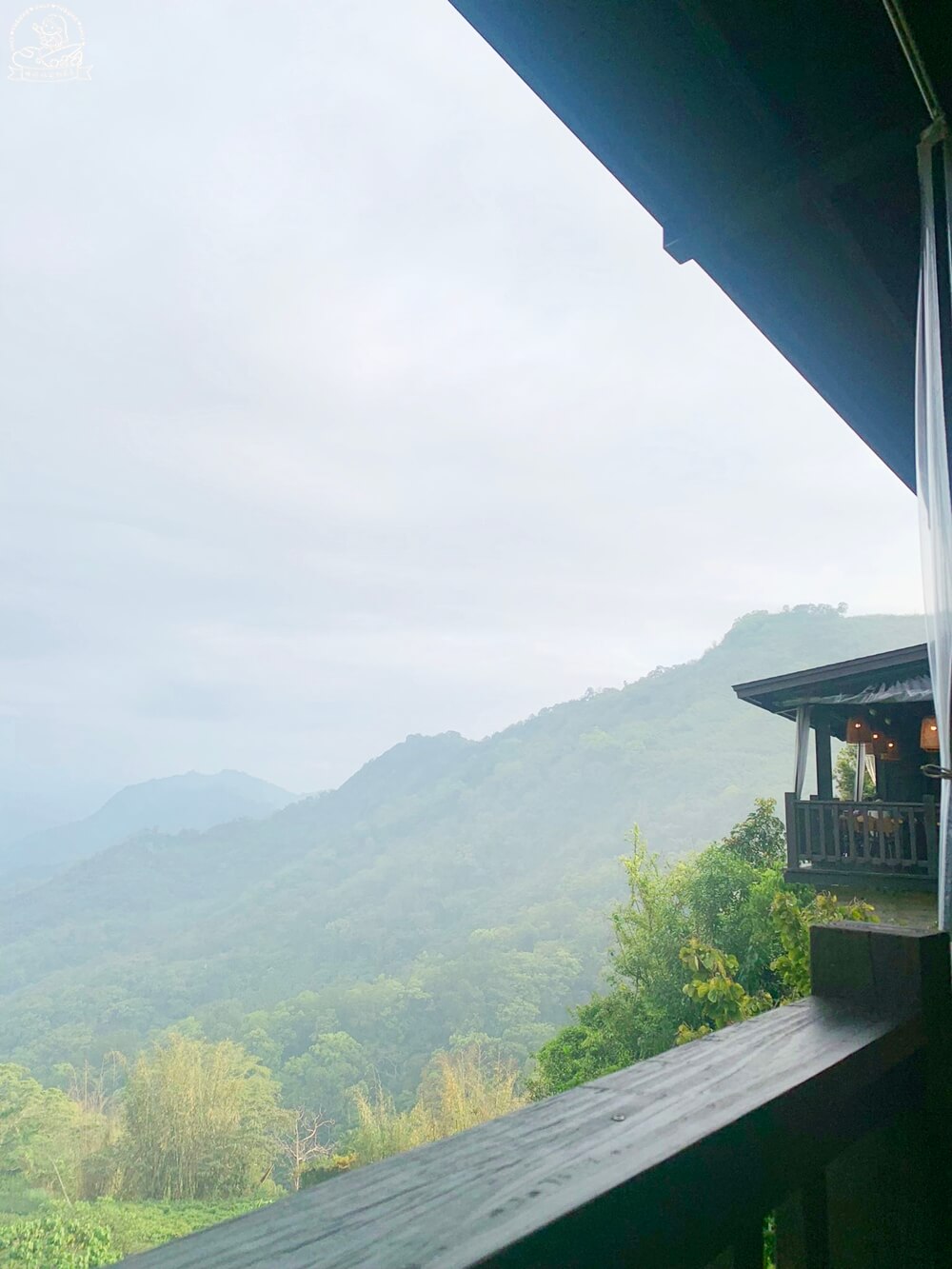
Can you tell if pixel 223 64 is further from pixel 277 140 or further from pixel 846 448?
pixel 846 448

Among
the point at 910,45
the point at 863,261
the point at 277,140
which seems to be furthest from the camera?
the point at 277,140

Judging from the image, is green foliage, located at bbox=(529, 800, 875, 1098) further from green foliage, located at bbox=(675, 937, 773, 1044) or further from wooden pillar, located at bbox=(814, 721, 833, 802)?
green foliage, located at bbox=(675, 937, 773, 1044)

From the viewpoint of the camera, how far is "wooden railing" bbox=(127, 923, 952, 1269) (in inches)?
11.6

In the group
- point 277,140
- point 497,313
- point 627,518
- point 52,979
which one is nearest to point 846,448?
point 627,518

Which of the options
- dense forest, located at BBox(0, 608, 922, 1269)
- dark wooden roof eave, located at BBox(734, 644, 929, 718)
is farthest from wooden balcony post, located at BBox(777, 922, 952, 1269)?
dark wooden roof eave, located at BBox(734, 644, 929, 718)

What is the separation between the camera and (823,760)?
27.2 ft

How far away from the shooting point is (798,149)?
1.15 m

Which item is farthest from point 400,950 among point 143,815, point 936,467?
point 143,815

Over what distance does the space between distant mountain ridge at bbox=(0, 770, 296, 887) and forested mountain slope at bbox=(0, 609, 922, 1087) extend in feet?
66.2

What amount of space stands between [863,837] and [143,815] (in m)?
94.2

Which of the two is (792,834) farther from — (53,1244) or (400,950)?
(400,950)

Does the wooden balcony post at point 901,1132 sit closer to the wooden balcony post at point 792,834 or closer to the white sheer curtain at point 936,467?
the white sheer curtain at point 936,467

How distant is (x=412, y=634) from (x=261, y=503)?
31.9 meters

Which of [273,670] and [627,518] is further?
[273,670]
